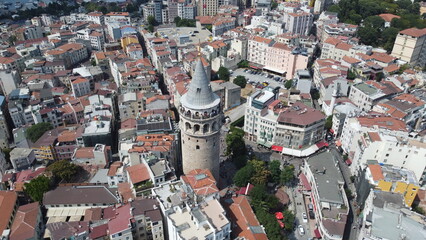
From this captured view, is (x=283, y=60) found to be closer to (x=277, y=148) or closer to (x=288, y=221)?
(x=277, y=148)

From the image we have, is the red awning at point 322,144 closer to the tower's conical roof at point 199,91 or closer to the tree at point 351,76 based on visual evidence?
the tree at point 351,76

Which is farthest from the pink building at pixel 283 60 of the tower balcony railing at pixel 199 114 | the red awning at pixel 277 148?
the tower balcony railing at pixel 199 114

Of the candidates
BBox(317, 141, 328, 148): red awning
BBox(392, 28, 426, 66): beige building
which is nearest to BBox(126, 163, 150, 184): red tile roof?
BBox(317, 141, 328, 148): red awning

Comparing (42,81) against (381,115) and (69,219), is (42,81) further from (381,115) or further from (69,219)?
(381,115)

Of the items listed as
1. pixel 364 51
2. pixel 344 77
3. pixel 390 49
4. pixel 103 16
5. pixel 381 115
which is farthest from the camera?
pixel 103 16

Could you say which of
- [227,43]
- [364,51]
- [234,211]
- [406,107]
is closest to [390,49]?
[364,51]

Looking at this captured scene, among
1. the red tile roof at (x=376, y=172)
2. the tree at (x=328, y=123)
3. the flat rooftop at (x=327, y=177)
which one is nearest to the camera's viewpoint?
the red tile roof at (x=376, y=172)
